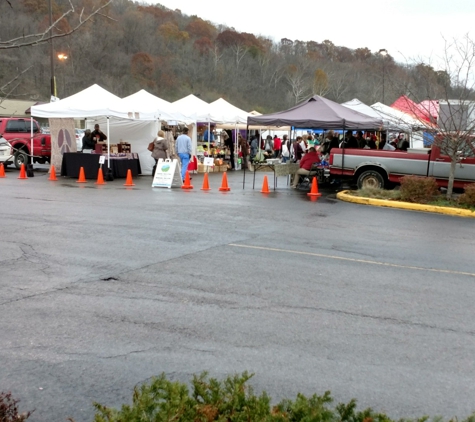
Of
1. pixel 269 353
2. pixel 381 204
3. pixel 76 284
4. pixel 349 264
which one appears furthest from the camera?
pixel 381 204

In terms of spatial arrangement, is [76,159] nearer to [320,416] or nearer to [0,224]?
[0,224]

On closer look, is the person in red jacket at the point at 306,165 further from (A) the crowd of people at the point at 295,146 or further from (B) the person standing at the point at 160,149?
(B) the person standing at the point at 160,149

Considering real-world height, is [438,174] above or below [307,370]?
above

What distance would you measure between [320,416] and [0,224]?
9336 millimetres

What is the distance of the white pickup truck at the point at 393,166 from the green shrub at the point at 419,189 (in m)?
1.33

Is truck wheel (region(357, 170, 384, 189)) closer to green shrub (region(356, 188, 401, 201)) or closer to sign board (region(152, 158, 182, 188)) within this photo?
green shrub (region(356, 188, 401, 201))

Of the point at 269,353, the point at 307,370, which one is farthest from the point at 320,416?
the point at 269,353

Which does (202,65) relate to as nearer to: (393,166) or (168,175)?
(168,175)

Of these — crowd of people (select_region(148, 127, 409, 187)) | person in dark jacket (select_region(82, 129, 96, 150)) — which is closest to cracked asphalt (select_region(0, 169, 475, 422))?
crowd of people (select_region(148, 127, 409, 187))

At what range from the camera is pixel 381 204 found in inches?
608

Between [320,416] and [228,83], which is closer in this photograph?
[320,416]

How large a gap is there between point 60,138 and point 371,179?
12143 mm

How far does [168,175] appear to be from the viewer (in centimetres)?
1848

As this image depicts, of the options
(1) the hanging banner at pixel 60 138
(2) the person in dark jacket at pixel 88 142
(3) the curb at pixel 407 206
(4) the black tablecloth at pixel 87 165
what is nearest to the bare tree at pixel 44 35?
(3) the curb at pixel 407 206
